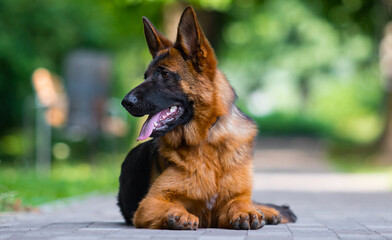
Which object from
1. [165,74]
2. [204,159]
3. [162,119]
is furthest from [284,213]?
[165,74]

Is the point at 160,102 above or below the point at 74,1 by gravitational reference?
below

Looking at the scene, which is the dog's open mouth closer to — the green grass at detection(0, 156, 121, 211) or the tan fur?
the tan fur

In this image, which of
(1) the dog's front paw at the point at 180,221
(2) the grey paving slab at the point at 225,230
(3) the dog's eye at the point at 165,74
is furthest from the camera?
(3) the dog's eye at the point at 165,74

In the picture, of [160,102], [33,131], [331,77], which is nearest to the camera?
[160,102]

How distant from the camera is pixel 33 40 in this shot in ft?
81.2

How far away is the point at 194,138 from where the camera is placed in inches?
232

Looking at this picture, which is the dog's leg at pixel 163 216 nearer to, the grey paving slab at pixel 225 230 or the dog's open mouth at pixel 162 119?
the grey paving slab at pixel 225 230

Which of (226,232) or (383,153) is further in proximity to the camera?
(383,153)

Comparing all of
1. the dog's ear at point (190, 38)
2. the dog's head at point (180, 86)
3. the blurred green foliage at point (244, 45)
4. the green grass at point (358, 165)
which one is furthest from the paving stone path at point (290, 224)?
the green grass at point (358, 165)

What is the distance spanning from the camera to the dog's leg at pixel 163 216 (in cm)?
547

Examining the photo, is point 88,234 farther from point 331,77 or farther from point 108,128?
point 331,77

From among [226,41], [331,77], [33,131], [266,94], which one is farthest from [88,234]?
[266,94]

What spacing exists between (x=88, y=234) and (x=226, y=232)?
1.08 m

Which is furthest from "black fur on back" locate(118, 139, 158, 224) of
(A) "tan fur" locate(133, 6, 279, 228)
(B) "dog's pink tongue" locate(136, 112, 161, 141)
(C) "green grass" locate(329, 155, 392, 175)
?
(C) "green grass" locate(329, 155, 392, 175)
